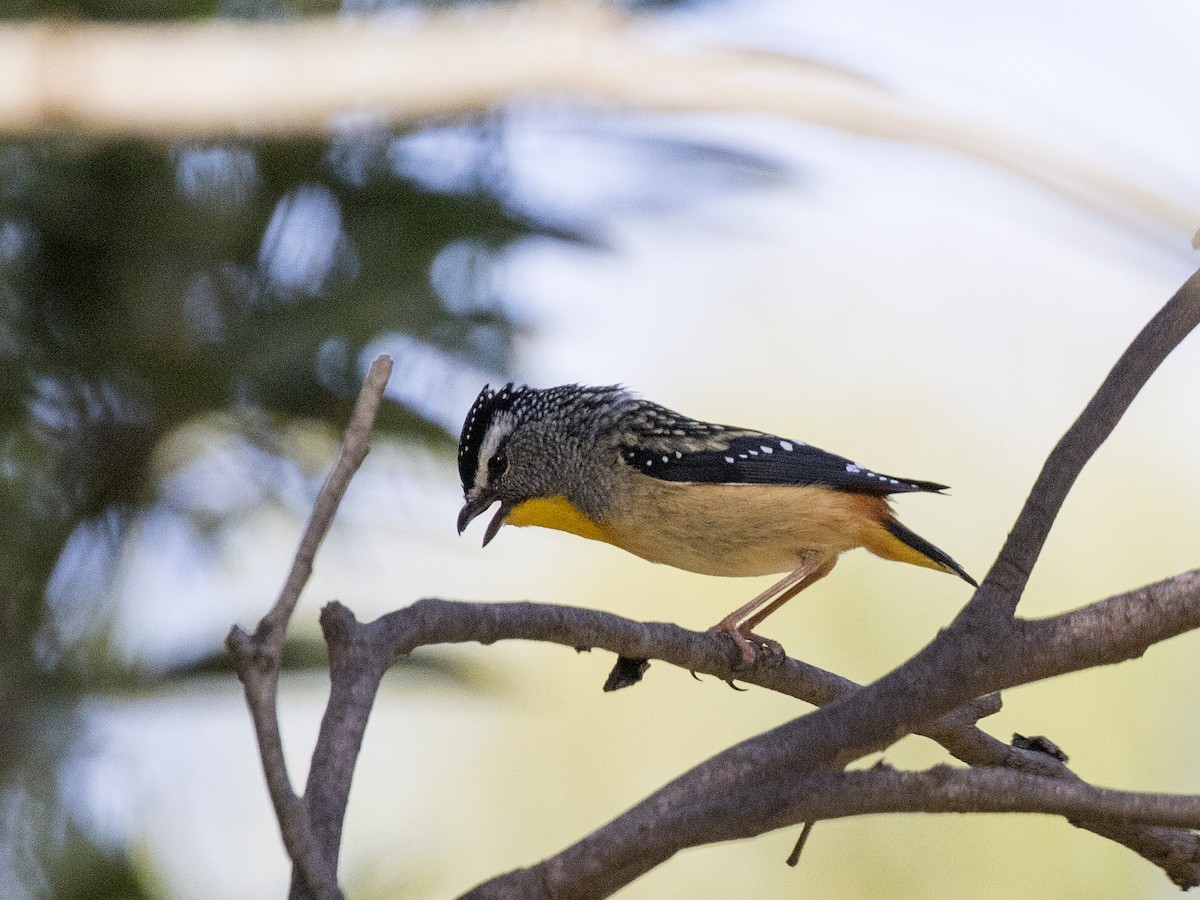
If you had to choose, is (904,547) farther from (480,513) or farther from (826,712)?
(826,712)

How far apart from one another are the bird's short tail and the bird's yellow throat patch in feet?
2.26

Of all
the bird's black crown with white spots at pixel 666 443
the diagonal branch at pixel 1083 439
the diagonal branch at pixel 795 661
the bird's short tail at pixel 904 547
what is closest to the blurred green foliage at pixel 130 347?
the bird's black crown with white spots at pixel 666 443

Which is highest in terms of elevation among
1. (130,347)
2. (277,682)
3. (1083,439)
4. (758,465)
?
(130,347)

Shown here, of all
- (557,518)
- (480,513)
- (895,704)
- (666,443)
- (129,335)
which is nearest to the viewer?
(895,704)

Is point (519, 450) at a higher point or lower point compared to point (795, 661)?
higher

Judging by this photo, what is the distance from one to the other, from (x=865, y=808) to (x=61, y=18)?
3151 mm

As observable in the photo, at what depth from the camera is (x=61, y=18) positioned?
3.61 meters

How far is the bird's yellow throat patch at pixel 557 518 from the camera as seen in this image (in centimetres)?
355

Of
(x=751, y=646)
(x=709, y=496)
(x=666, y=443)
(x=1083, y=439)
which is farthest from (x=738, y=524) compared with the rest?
(x=1083, y=439)

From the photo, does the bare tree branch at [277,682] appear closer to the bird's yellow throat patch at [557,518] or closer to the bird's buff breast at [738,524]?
the bird's buff breast at [738,524]

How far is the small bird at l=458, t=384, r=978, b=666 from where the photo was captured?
3305 millimetres

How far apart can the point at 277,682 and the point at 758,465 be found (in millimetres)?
2074

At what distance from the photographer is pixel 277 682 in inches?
58.1

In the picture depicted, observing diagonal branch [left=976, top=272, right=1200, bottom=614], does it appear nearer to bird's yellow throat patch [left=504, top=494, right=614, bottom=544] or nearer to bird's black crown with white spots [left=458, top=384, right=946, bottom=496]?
bird's black crown with white spots [left=458, top=384, right=946, bottom=496]
